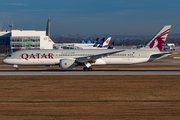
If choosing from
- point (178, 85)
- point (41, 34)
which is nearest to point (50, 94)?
point (178, 85)

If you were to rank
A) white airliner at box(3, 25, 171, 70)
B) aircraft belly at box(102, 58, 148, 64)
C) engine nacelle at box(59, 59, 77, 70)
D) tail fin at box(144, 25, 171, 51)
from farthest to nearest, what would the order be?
tail fin at box(144, 25, 171, 51), aircraft belly at box(102, 58, 148, 64), white airliner at box(3, 25, 171, 70), engine nacelle at box(59, 59, 77, 70)

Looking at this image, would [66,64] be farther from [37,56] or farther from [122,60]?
[122,60]

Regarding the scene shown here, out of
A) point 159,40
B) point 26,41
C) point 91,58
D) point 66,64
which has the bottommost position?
point 66,64

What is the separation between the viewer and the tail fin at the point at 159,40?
50250 mm

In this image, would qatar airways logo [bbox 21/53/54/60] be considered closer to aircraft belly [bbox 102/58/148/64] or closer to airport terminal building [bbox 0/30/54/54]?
aircraft belly [bbox 102/58/148/64]

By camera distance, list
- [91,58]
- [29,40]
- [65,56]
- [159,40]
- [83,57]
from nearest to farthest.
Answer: [83,57]
[91,58]
[65,56]
[159,40]
[29,40]

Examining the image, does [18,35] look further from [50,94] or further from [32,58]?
[50,94]

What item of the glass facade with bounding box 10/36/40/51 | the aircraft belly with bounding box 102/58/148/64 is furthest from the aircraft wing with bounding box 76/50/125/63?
the glass facade with bounding box 10/36/40/51

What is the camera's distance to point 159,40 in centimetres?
5041

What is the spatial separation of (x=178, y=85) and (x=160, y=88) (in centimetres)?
247

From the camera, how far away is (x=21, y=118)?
733 inches

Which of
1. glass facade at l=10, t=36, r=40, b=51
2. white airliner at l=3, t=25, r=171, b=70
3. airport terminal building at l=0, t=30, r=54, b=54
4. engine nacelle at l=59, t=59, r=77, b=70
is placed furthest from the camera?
glass facade at l=10, t=36, r=40, b=51

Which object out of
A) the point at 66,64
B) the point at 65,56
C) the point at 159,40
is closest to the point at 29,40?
the point at 65,56

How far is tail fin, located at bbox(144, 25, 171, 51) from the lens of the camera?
50.2 meters
